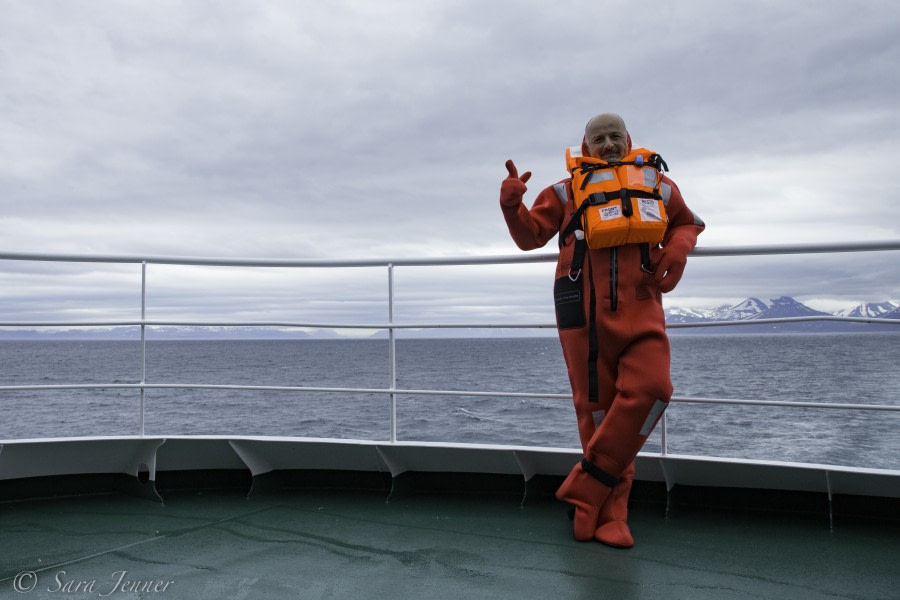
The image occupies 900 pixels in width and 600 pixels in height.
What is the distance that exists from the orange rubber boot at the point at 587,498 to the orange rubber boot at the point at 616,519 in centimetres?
3

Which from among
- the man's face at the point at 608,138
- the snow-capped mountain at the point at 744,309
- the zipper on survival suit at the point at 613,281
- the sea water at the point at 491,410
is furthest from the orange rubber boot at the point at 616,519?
the snow-capped mountain at the point at 744,309

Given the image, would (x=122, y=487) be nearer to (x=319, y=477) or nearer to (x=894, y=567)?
(x=319, y=477)

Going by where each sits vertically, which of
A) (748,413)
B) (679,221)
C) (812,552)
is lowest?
(748,413)

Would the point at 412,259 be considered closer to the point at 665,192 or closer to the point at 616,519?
the point at 665,192

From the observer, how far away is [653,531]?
251cm

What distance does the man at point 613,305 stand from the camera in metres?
2.31

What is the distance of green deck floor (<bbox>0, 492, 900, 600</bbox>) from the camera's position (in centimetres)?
198

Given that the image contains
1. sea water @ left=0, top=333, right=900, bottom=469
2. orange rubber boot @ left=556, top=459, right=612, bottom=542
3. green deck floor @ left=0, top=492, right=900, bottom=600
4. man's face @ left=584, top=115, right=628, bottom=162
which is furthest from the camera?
sea water @ left=0, top=333, right=900, bottom=469

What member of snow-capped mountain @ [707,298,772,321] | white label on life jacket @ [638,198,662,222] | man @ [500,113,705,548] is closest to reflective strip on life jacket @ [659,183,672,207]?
man @ [500,113,705,548]

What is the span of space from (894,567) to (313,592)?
165cm

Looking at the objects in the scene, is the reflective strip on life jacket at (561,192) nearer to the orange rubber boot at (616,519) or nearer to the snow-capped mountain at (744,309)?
the orange rubber boot at (616,519)

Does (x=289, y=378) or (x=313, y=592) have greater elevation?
(x=313, y=592)

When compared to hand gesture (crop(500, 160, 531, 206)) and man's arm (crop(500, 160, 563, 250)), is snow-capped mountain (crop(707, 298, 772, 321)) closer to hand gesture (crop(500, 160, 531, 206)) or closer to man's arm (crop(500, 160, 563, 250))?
man's arm (crop(500, 160, 563, 250))

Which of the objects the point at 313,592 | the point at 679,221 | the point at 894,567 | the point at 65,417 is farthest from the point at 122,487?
the point at 65,417
